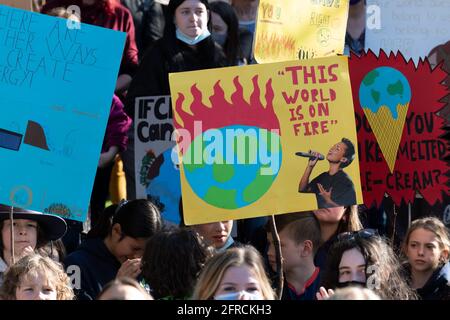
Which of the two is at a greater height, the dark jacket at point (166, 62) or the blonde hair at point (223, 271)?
the dark jacket at point (166, 62)

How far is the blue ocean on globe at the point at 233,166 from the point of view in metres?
7.01

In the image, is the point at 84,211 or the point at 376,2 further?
the point at 376,2

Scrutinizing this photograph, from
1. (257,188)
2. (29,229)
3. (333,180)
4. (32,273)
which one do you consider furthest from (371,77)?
(32,273)

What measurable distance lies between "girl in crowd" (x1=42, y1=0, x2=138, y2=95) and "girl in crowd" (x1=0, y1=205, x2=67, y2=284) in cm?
199

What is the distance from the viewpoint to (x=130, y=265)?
702 centimetres

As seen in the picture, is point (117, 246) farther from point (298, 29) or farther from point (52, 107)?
point (298, 29)

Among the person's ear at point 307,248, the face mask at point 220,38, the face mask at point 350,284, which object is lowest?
the face mask at point 350,284

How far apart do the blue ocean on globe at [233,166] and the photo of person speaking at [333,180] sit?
0.58ft

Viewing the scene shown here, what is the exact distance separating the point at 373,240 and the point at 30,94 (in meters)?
1.94

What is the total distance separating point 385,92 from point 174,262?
6.92 ft

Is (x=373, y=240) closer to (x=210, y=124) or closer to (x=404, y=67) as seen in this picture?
(x=210, y=124)

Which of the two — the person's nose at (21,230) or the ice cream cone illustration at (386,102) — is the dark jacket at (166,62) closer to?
the ice cream cone illustration at (386,102)

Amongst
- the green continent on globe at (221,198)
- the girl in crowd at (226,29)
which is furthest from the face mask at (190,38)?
the green continent on globe at (221,198)
